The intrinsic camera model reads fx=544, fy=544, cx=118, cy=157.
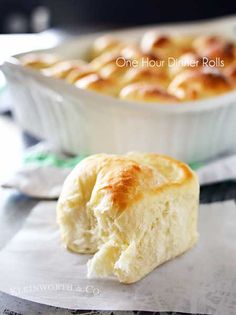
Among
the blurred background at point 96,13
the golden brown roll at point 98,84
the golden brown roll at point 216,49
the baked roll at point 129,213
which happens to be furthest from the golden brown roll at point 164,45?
the blurred background at point 96,13

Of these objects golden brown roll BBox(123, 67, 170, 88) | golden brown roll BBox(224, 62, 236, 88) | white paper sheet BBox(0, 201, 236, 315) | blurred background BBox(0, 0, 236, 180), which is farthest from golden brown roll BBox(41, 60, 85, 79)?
blurred background BBox(0, 0, 236, 180)

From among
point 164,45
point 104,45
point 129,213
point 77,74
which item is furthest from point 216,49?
point 129,213

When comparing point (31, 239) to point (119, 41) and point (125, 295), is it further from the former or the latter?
point (119, 41)

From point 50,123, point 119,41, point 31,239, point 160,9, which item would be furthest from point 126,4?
point 31,239

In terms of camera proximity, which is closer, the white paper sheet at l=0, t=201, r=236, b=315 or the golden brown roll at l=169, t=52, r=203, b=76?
the white paper sheet at l=0, t=201, r=236, b=315

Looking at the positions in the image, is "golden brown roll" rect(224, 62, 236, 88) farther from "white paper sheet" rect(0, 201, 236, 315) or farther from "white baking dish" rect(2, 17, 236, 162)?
"white paper sheet" rect(0, 201, 236, 315)
